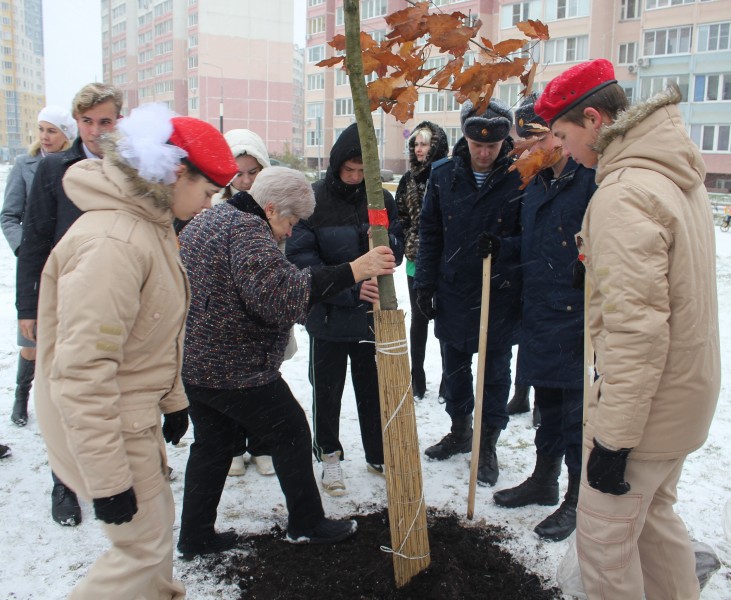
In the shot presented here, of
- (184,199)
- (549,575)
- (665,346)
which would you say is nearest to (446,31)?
(184,199)

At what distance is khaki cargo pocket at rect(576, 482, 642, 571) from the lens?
2.12 m

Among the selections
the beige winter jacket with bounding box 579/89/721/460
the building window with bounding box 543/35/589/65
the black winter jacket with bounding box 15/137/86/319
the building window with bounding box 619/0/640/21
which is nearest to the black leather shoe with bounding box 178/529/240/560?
the black winter jacket with bounding box 15/137/86/319

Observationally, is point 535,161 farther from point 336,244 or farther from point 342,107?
point 342,107

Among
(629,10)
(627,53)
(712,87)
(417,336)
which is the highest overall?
(629,10)

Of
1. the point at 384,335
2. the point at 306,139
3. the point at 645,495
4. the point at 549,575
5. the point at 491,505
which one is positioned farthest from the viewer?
the point at 306,139

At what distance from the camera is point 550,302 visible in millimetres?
3301

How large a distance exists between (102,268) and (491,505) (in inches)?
102

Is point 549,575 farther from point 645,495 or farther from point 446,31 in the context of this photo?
point 446,31

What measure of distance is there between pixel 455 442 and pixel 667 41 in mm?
34776

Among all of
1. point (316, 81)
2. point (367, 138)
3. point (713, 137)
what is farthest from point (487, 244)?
point (316, 81)

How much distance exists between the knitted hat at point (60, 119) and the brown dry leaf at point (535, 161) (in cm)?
290

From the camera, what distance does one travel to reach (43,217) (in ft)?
10.2

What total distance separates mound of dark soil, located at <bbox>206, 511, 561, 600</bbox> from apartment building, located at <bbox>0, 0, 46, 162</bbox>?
6791cm

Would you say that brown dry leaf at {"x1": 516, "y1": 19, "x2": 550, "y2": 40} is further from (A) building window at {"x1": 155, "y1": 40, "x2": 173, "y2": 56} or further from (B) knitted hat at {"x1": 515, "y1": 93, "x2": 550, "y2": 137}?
(A) building window at {"x1": 155, "y1": 40, "x2": 173, "y2": 56}
